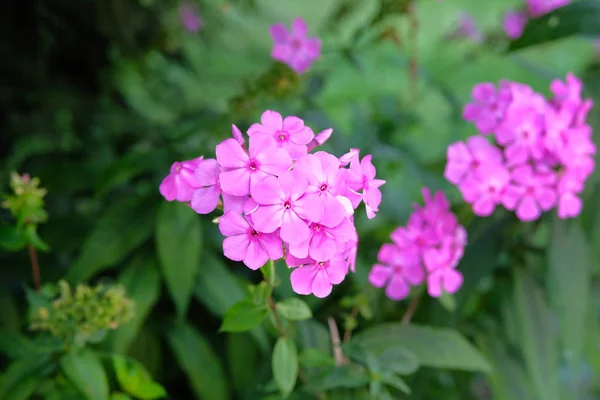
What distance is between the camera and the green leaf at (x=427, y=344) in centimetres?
108

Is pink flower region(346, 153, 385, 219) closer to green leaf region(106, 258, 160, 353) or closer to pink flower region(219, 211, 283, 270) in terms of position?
pink flower region(219, 211, 283, 270)

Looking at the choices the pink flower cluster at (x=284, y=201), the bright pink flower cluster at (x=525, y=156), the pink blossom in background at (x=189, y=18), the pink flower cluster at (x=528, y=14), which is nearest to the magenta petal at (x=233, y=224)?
the pink flower cluster at (x=284, y=201)

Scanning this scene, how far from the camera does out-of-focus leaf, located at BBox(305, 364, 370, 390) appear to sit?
0.95m

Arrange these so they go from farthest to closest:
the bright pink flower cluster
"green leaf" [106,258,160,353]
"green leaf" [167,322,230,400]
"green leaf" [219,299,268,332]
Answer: "green leaf" [167,322,230,400]
"green leaf" [106,258,160,353]
the bright pink flower cluster
"green leaf" [219,299,268,332]

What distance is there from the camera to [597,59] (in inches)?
87.4

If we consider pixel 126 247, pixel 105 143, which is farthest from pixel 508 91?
pixel 105 143

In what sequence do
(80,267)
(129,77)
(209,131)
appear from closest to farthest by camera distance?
(80,267), (209,131), (129,77)

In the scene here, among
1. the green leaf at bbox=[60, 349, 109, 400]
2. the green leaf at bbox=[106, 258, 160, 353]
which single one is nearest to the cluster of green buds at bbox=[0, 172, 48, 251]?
the green leaf at bbox=[60, 349, 109, 400]

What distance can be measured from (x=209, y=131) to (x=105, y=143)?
1.62 feet

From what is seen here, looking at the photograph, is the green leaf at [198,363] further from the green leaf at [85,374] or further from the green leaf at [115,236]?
the green leaf at [85,374]

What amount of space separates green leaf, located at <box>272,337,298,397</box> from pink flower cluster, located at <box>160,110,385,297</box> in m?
0.17

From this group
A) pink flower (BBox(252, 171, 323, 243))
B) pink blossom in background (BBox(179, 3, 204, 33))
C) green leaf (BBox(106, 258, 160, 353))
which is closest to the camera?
pink flower (BBox(252, 171, 323, 243))

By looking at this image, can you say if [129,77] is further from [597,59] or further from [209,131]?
[597,59]

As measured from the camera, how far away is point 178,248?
123 cm
